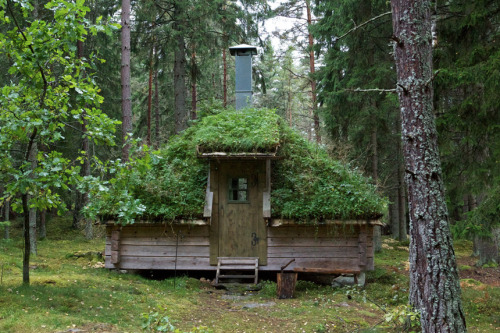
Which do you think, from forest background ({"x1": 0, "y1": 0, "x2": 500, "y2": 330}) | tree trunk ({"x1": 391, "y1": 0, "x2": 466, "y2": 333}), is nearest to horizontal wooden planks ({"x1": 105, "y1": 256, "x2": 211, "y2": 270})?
forest background ({"x1": 0, "y1": 0, "x2": 500, "y2": 330})

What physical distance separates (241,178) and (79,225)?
15182mm

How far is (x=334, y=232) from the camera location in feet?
38.8

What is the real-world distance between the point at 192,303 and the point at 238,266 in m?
2.49

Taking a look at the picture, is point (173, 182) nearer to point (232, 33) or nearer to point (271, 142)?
point (271, 142)

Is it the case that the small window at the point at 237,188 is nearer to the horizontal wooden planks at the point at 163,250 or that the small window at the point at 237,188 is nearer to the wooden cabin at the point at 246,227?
the wooden cabin at the point at 246,227

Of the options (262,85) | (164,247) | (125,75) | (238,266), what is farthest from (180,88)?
(238,266)

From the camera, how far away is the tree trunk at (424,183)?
4957 mm

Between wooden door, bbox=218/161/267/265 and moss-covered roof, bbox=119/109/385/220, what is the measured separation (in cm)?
58

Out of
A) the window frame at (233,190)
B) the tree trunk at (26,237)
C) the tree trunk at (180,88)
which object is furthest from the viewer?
the tree trunk at (180,88)

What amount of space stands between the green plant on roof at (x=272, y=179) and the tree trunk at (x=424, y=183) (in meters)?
5.90

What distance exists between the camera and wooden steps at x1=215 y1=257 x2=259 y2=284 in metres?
11.7

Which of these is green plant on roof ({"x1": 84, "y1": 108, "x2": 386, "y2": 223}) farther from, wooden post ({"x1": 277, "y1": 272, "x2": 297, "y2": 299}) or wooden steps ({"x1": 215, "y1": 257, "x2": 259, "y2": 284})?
wooden post ({"x1": 277, "y1": 272, "x2": 297, "y2": 299})

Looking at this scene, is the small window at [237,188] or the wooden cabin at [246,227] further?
the small window at [237,188]

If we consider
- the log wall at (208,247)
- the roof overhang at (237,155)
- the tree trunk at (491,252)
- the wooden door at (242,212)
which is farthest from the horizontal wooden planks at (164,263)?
the tree trunk at (491,252)
